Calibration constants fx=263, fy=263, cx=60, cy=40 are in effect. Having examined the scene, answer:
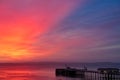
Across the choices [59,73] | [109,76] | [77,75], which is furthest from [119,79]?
[59,73]

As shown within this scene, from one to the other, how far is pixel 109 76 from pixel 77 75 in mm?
24451

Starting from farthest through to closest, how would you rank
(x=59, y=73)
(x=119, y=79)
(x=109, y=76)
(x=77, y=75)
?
(x=59, y=73) → (x=77, y=75) → (x=119, y=79) → (x=109, y=76)

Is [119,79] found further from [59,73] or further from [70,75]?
[59,73]

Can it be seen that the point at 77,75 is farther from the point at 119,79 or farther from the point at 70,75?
the point at 119,79

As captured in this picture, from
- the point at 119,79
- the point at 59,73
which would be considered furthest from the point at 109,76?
the point at 59,73

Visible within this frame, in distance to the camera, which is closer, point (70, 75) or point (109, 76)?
point (109, 76)

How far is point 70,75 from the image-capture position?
54.6m

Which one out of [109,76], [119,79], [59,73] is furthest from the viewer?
[59,73]

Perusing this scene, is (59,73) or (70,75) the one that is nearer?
(70,75)

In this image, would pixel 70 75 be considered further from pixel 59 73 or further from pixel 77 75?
pixel 59 73

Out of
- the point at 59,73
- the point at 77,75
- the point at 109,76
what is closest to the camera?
the point at 109,76

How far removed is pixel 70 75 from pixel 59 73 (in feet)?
21.5

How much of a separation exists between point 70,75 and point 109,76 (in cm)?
2619

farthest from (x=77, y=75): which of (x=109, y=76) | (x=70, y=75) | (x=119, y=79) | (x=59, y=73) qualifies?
(x=109, y=76)
